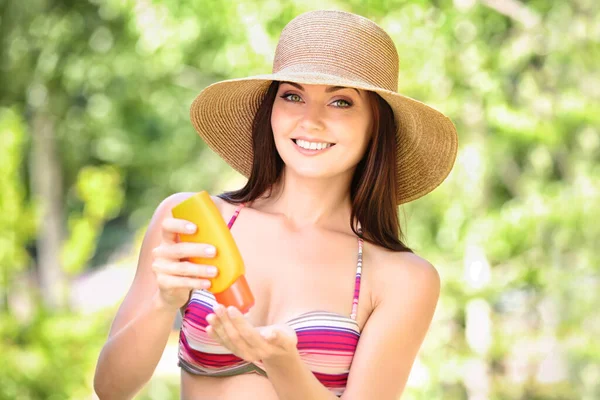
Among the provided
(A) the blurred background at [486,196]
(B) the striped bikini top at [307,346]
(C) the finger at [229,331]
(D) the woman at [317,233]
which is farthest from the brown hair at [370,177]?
(A) the blurred background at [486,196]

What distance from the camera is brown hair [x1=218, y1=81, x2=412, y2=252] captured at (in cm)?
238

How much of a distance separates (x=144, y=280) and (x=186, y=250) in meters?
0.46

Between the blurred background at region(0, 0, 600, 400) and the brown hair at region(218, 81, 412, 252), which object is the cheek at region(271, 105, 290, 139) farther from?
the blurred background at region(0, 0, 600, 400)

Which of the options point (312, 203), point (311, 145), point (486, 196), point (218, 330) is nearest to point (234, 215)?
point (312, 203)

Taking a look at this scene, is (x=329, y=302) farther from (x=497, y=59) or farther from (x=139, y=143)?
(x=139, y=143)

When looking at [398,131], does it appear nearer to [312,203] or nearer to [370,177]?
[370,177]

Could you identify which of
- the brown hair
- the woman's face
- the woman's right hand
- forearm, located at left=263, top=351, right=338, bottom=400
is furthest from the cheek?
forearm, located at left=263, top=351, right=338, bottom=400

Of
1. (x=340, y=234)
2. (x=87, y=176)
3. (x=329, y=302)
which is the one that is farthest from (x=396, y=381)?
(x=87, y=176)

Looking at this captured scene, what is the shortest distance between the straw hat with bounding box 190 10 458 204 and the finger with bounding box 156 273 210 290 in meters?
0.54

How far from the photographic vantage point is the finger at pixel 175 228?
1839 millimetres

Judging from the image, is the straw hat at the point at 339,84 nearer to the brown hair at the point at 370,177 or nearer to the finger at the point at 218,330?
the brown hair at the point at 370,177

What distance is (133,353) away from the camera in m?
2.10

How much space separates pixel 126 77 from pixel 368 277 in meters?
8.58

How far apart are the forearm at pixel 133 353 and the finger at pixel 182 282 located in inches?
6.0
